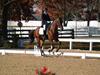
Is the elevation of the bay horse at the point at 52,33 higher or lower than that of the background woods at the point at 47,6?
lower

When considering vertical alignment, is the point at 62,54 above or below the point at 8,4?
below

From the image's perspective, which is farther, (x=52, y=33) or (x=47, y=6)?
(x=47, y=6)

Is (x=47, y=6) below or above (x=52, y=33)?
above

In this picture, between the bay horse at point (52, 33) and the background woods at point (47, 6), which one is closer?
the bay horse at point (52, 33)

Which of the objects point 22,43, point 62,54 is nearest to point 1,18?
point 22,43

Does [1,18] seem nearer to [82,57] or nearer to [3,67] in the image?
[82,57]

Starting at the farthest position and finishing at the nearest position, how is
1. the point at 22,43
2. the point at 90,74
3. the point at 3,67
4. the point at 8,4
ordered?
the point at 8,4, the point at 22,43, the point at 3,67, the point at 90,74

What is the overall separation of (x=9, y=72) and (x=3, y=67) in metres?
1.64

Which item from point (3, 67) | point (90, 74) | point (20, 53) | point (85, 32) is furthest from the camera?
point (85, 32)

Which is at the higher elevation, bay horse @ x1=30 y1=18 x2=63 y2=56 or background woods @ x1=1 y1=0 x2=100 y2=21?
background woods @ x1=1 y1=0 x2=100 y2=21

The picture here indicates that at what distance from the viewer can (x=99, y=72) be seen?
1433 centimetres

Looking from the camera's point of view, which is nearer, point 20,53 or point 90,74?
point 90,74

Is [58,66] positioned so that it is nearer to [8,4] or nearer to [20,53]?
[20,53]

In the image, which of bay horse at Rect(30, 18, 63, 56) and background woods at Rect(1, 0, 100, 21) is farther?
background woods at Rect(1, 0, 100, 21)
